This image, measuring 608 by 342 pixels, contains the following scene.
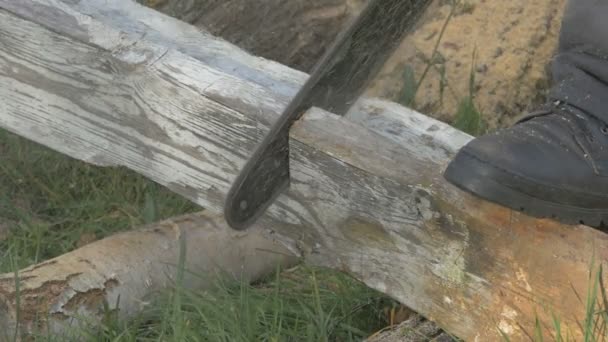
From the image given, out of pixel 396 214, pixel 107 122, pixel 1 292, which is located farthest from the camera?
pixel 107 122

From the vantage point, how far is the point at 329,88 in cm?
220

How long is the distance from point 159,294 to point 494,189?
3.12 ft

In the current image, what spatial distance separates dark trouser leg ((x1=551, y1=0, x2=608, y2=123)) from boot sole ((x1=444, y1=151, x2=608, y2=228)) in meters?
0.29

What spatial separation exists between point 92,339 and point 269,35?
5.33ft

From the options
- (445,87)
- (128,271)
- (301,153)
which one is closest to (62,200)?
(128,271)

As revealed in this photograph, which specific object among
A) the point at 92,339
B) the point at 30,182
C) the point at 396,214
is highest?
the point at 396,214

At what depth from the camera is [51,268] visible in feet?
8.01

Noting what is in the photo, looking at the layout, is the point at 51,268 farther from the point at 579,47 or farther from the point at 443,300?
the point at 579,47

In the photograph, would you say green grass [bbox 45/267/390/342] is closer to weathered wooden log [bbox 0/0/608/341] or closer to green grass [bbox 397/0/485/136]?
weathered wooden log [bbox 0/0/608/341]

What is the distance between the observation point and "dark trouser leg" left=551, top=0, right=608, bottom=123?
2154mm

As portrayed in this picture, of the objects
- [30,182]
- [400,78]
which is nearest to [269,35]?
[400,78]

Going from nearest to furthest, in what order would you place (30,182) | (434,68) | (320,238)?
(320,238)
(30,182)
(434,68)

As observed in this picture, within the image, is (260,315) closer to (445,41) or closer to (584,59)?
(584,59)

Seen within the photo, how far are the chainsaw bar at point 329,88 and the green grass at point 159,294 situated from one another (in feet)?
0.91
